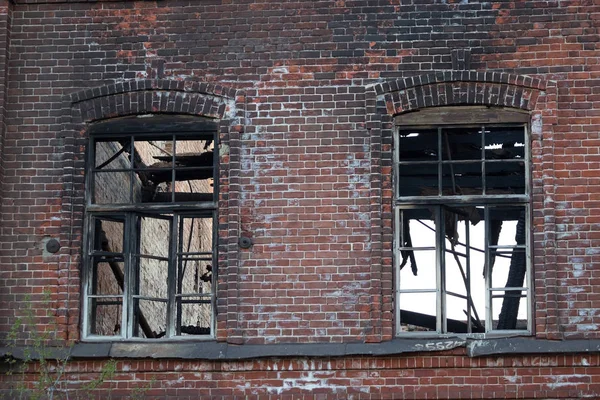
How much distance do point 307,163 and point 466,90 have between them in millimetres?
1802

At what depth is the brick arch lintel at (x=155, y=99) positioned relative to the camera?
38.2 ft

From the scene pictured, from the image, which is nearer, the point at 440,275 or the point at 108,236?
the point at 440,275

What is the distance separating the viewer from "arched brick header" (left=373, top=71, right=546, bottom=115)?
1138 cm

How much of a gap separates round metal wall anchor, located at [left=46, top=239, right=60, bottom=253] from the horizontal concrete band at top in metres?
1.01

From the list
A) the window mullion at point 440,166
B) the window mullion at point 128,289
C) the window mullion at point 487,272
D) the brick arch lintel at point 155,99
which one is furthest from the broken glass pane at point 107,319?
the window mullion at point 487,272

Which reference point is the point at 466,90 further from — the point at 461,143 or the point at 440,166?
the point at 440,166

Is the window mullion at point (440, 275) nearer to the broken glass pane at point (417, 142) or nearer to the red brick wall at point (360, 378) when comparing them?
the red brick wall at point (360, 378)

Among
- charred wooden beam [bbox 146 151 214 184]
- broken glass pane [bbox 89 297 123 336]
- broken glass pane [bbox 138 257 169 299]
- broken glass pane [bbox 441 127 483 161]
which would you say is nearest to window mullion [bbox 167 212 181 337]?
charred wooden beam [bbox 146 151 214 184]

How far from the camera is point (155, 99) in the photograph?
11688 millimetres

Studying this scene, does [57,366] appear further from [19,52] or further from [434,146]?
[434,146]

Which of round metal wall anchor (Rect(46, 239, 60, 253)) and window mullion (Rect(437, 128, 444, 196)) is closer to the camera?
window mullion (Rect(437, 128, 444, 196))

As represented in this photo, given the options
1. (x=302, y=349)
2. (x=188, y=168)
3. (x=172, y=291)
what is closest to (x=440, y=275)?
(x=302, y=349)

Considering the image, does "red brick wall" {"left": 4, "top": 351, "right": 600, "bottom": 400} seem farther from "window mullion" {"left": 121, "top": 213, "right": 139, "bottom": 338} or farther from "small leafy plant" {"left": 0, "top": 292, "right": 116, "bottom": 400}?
"window mullion" {"left": 121, "top": 213, "right": 139, "bottom": 338}

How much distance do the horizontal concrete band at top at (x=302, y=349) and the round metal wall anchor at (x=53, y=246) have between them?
101 cm
